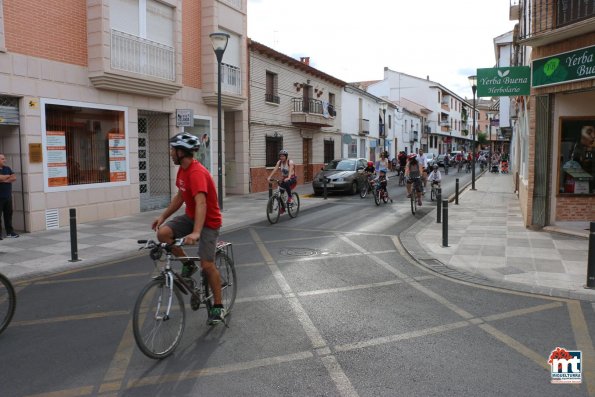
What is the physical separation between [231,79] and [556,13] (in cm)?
1062

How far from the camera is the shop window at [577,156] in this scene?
10.4 m

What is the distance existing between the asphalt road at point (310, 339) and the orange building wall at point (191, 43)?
9.68 meters

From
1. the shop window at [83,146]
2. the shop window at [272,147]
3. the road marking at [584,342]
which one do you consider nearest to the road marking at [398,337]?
the road marking at [584,342]

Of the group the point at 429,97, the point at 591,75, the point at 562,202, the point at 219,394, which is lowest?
the point at 219,394

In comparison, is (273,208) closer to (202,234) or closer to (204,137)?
(204,137)

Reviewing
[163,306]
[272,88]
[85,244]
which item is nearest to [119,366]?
[163,306]

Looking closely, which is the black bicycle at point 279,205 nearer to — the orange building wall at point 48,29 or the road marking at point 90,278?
the road marking at point 90,278

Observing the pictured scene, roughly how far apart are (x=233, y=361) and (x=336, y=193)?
53.7ft

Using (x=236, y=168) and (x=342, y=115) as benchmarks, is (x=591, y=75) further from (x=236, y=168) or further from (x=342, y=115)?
(x=342, y=115)

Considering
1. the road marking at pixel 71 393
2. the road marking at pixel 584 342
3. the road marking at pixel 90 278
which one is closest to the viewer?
the road marking at pixel 71 393

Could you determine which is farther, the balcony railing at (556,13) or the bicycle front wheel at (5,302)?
the balcony railing at (556,13)

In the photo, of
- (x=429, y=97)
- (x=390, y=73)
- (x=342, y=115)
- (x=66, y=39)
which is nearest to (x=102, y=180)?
(x=66, y=39)

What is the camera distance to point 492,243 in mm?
9188

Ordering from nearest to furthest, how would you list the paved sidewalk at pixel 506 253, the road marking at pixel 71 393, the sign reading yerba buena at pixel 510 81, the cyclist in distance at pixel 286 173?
the road marking at pixel 71 393
the paved sidewalk at pixel 506 253
the sign reading yerba buena at pixel 510 81
the cyclist in distance at pixel 286 173
